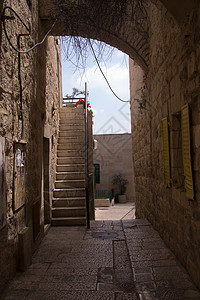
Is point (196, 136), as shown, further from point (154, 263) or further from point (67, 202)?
point (67, 202)

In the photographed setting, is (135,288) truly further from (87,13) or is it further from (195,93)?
(87,13)

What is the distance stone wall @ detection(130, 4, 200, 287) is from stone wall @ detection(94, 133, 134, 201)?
11.5 m

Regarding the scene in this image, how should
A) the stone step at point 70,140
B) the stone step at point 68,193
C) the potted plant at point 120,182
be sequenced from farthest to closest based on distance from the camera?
1. the potted plant at point 120,182
2. the stone step at point 70,140
3. the stone step at point 68,193

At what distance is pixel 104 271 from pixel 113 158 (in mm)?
14024

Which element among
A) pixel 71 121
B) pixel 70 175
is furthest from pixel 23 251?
pixel 71 121

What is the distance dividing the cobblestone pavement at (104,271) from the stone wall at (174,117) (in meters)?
0.23

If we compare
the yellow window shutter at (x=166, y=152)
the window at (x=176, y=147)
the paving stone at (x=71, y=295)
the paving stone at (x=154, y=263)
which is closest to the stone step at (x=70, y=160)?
the yellow window shutter at (x=166, y=152)

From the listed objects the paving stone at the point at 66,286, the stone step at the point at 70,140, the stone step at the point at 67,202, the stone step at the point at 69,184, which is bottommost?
the paving stone at the point at 66,286

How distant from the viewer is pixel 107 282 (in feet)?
8.97

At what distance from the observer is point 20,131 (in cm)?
337

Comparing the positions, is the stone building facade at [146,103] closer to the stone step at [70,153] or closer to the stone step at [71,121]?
the stone step at [70,153]

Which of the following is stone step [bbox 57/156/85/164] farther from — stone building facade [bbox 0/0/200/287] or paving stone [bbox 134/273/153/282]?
paving stone [bbox 134/273/153/282]

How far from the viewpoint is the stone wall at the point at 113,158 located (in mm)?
16672

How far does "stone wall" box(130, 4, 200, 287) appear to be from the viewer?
99.6 inches
